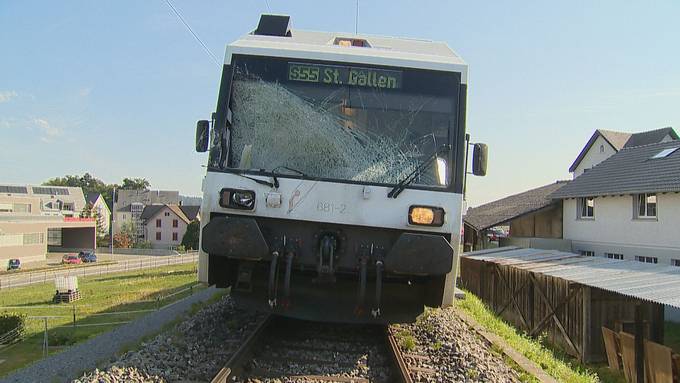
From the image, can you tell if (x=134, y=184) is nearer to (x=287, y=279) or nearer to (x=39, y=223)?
(x=39, y=223)

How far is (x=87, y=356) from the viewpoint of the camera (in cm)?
664

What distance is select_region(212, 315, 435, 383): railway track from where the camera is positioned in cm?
516

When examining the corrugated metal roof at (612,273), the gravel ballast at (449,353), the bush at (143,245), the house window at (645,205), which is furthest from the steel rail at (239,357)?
the bush at (143,245)

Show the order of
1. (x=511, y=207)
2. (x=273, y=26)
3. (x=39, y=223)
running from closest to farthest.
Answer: (x=273, y=26) < (x=511, y=207) < (x=39, y=223)

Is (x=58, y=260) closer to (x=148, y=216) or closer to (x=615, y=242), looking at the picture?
(x=148, y=216)

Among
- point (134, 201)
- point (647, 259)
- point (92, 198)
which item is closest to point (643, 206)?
point (647, 259)

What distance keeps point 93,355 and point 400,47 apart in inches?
215

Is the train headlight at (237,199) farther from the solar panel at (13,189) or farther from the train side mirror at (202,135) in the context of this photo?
the solar panel at (13,189)

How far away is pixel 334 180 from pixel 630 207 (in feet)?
74.5

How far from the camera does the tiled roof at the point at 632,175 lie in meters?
22.9

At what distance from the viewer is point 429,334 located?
7191 millimetres

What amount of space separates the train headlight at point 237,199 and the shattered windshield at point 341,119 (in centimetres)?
32

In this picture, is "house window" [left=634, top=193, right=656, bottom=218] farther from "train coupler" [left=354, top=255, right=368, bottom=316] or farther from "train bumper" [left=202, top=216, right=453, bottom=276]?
"train coupler" [left=354, top=255, right=368, bottom=316]

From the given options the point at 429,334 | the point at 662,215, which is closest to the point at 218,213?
the point at 429,334
